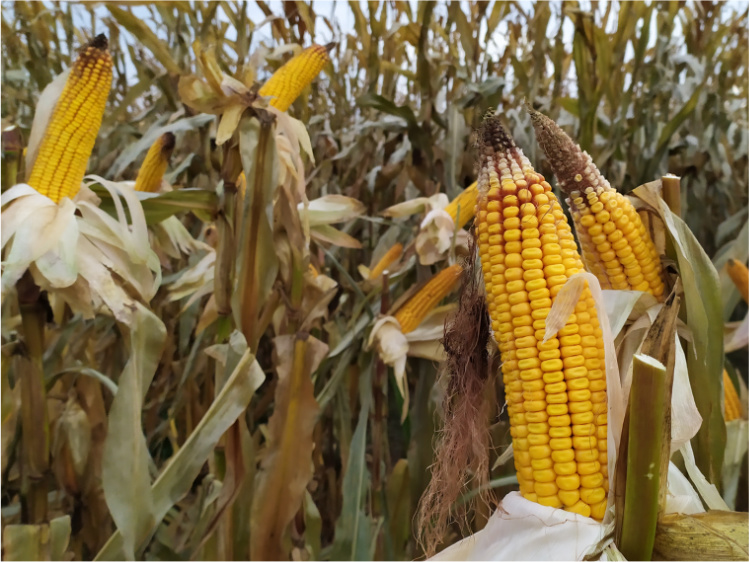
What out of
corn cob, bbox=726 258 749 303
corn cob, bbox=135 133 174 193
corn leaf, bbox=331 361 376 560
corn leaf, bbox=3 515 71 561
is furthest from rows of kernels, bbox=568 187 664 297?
corn leaf, bbox=3 515 71 561

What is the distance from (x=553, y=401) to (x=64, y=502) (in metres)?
1.01

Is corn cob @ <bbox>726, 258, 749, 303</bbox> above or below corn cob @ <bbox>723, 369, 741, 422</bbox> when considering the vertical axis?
above

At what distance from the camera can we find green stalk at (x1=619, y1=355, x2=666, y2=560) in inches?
12.8

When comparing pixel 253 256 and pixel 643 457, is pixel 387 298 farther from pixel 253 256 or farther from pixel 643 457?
pixel 643 457

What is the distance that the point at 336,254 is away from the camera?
3.40ft

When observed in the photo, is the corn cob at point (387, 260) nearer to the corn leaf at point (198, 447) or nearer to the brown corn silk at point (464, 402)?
the corn leaf at point (198, 447)

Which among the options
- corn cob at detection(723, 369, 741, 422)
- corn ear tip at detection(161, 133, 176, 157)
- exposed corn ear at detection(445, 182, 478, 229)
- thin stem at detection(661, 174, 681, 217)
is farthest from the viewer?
corn ear tip at detection(161, 133, 176, 157)

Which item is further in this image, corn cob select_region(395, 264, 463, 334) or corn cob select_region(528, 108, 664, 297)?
corn cob select_region(395, 264, 463, 334)

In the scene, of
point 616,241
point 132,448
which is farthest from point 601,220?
point 132,448

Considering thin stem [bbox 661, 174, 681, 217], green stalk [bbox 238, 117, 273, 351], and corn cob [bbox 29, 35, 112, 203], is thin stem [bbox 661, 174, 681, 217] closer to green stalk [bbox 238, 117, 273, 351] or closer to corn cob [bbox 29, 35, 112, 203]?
green stalk [bbox 238, 117, 273, 351]

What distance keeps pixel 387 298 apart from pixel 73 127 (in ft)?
1.69

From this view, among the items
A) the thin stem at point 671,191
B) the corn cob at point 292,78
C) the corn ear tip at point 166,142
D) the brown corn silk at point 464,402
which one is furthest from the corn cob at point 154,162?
the thin stem at point 671,191

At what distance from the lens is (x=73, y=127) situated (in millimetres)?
722

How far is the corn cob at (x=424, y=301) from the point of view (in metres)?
0.68
